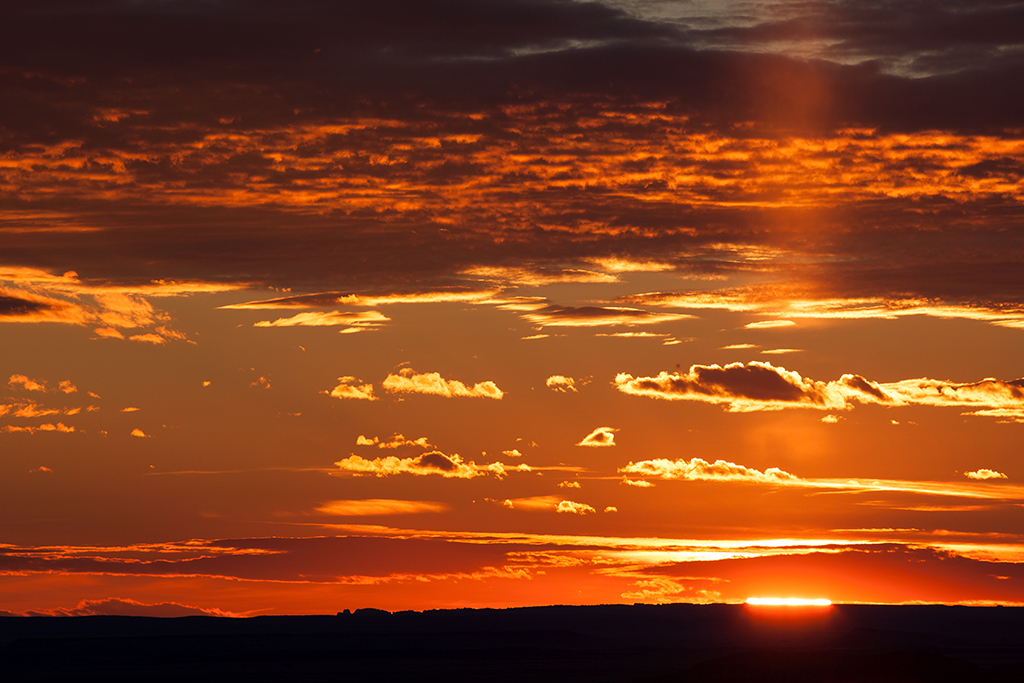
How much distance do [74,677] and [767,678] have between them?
115 metres

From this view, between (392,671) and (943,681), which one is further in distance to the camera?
(392,671)

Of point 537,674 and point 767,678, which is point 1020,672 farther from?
point 537,674

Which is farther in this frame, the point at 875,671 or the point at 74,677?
the point at 74,677

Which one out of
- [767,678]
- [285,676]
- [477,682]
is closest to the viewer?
[767,678]

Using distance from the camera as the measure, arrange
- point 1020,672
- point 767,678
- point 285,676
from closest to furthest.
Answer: point 1020,672 < point 767,678 < point 285,676

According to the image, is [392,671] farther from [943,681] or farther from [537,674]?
[943,681]

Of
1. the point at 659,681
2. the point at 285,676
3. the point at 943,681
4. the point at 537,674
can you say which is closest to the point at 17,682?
the point at 285,676

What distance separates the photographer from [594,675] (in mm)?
173625

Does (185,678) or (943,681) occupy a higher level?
(185,678)

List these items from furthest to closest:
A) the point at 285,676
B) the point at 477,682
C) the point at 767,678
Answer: the point at 285,676
the point at 477,682
the point at 767,678

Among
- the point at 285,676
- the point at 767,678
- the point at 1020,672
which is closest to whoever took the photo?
the point at 1020,672

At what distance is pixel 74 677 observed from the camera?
18700 cm

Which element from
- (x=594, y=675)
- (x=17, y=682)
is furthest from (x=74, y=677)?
(x=594, y=675)

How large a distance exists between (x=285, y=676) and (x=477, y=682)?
3206cm
